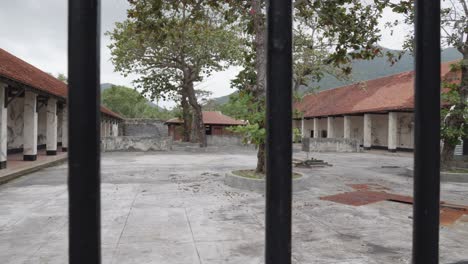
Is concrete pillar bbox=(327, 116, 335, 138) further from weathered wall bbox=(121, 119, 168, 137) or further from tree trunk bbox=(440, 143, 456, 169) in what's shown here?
weathered wall bbox=(121, 119, 168, 137)

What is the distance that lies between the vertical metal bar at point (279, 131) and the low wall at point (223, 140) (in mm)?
33319

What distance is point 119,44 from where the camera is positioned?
22703 millimetres

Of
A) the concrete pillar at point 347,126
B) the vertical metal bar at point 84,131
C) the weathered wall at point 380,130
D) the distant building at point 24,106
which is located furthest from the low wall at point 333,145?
the vertical metal bar at point 84,131

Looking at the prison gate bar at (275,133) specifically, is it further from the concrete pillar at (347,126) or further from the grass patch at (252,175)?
the concrete pillar at (347,126)

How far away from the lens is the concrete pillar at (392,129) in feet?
79.2

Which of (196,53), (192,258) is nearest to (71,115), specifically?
(192,258)

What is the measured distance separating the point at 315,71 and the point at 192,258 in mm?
20646

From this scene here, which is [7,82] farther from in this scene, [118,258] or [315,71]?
[315,71]

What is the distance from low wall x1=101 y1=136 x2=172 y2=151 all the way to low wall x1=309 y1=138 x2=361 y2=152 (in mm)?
10953

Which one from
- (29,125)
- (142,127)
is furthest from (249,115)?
(142,127)

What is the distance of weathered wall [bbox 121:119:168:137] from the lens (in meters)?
44.0

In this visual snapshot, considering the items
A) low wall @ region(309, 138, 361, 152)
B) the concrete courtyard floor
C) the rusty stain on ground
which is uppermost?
low wall @ region(309, 138, 361, 152)

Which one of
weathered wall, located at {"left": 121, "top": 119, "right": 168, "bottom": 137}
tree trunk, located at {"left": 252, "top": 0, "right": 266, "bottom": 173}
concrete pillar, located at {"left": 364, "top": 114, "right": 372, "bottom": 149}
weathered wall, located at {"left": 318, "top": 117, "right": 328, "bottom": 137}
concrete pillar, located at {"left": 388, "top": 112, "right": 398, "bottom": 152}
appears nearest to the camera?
tree trunk, located at {"left": 252, "top": 0, "right": 266, "bottom": 173}

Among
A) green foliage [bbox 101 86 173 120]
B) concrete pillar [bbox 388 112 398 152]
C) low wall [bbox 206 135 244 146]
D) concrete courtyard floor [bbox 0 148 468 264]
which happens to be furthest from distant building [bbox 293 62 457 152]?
green foliage [bbox 101 86 173 120]
